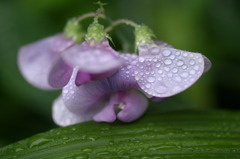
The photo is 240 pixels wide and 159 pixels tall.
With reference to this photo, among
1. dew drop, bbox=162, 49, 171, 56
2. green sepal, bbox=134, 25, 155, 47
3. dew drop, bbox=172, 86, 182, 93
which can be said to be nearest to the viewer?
dew drop, bbox=172, 86, 182, 93

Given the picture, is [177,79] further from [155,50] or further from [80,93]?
[80,93]

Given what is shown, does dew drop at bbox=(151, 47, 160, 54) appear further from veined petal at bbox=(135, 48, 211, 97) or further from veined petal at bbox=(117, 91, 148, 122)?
veined petal at bbox=(117, 91, 148, 122)

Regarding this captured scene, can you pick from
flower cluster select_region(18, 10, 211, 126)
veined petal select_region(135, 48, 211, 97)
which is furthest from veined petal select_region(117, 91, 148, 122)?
veined petal select_region(135, 48, 211, 97)

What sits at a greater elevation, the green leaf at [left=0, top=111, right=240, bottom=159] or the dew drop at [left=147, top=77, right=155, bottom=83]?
the dew drop at [left=147, top=77, right=155, bottom=83]

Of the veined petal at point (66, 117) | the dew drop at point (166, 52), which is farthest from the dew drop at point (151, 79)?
the veined petal at point (66, 117)

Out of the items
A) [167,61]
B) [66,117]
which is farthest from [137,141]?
[66,117]

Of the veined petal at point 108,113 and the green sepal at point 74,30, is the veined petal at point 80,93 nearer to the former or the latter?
the veined petal at point 108,113

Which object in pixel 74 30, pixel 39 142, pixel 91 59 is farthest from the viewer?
pixel 74 30
